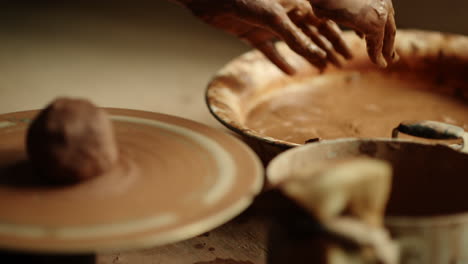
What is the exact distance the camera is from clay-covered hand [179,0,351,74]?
1636mm

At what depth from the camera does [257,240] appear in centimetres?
175

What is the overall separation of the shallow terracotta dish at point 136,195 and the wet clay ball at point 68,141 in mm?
33

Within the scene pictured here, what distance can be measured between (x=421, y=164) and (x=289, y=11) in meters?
0.87

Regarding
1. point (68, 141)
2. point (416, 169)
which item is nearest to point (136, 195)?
point (68, 141)

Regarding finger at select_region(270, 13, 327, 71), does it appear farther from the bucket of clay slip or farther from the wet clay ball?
the wet clay ball

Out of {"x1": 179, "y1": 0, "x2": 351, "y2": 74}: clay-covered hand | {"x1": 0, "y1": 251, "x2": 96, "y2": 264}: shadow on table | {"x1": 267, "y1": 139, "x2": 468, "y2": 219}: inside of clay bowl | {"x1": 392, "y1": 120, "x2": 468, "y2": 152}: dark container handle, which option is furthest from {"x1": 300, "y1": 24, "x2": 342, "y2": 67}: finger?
A: {"x1": 0, "y1": 251, "x2": 96, "y2": 264}: shadow on table

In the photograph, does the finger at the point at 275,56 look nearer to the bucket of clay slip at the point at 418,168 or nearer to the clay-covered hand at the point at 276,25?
the clay-covered hand at the point at 276,25

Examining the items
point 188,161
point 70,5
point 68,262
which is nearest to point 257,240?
point 188,161

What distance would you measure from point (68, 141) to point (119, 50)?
8.88ft

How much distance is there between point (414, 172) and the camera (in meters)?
1.24

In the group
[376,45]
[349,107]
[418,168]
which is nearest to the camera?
[418,168]

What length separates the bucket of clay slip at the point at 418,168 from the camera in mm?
1070

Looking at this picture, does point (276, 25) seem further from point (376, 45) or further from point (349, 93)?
point (349, 93)

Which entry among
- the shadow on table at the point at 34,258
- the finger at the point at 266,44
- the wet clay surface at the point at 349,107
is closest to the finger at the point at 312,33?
the finger at the point at 266,44
